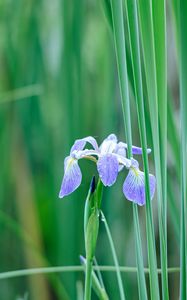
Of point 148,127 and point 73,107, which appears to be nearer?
point 148,127

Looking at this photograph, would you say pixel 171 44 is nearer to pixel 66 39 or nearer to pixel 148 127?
pixel 66 39

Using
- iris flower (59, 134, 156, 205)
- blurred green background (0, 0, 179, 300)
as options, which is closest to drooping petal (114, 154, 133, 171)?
iris flower (59, 134, 156, 205)

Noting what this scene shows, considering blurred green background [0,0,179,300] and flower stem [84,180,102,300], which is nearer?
flower stem [84,180,102,300]

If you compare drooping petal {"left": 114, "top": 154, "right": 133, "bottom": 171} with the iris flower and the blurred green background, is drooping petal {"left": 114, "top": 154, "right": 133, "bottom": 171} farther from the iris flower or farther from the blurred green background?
the blurred green background

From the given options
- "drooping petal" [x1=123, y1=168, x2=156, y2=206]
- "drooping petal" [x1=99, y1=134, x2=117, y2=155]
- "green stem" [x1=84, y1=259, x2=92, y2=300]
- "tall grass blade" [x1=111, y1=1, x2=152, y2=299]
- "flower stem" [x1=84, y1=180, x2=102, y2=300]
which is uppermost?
"tall grass blade" [x1=111, y1=1, x2=152, y2=299]

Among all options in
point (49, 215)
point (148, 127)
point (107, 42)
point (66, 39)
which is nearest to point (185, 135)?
point (148, 127)

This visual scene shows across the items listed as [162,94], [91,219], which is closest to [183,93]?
[162,94]
